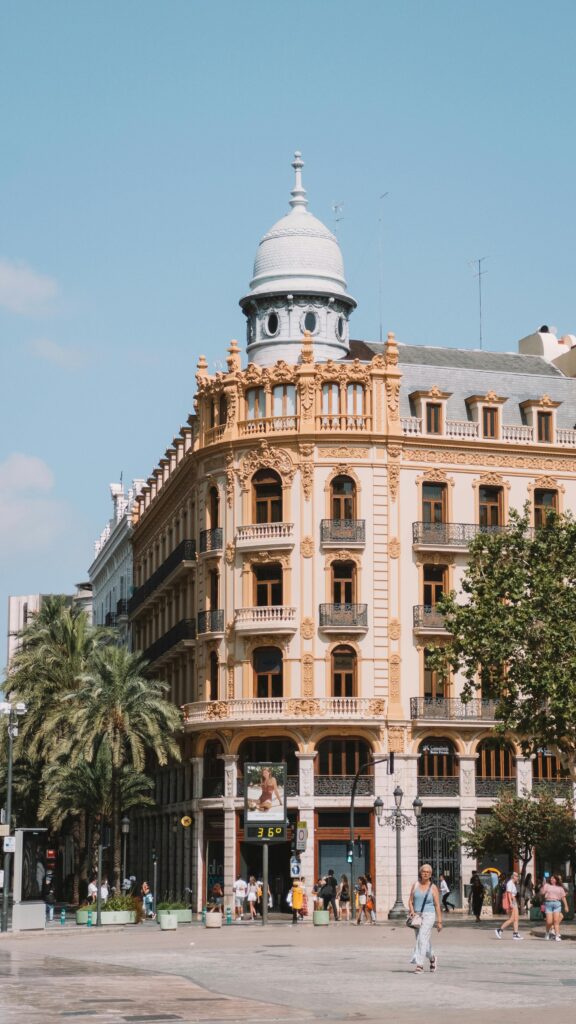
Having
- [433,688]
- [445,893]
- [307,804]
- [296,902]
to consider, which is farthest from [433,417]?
[296,902]

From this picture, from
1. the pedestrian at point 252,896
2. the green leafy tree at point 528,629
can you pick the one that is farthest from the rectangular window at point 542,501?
the pedestrian at point 252,896

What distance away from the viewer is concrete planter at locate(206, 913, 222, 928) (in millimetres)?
52688

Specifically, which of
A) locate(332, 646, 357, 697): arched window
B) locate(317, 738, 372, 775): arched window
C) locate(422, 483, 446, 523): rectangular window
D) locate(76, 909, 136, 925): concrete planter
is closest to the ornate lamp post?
locate(317, 738, 372, 775): arched window

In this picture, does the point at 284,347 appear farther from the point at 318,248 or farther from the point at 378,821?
the point at 378,821

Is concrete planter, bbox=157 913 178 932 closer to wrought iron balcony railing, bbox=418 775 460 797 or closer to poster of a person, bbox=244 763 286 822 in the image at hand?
poster of a person, bbox=244 763 286 822

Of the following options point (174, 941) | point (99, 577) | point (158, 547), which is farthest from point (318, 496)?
point (99, 577)

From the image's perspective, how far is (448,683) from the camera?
2591 inches

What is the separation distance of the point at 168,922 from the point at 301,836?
14.2m

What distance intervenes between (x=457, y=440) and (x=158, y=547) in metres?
22.8

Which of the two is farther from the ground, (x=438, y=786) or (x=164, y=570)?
(x=164, y=570)

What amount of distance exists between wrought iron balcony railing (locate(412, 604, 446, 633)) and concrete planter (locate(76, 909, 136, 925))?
709 inches

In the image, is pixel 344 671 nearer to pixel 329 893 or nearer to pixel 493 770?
pixel 493 770

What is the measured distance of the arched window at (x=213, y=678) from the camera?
68.6 meters

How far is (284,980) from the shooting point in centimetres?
2817
